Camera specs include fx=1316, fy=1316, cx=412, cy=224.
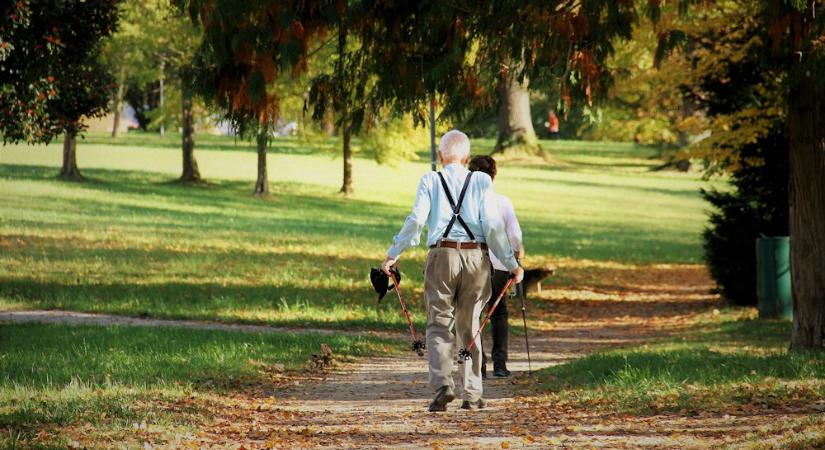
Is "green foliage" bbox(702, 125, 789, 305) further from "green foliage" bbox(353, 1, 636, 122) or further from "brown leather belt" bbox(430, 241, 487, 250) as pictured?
"brown leather belt" bbox(430, 241, 487, 250)

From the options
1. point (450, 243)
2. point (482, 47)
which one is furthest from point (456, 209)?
point (482, 47)

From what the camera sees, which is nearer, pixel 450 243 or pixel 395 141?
pixel 450 243

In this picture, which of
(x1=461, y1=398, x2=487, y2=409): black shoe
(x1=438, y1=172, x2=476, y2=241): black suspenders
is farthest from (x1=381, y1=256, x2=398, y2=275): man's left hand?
(x1=461, y1=398, x2=487, y2=409): black shoe

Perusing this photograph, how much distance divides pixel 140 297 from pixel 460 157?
10943 mm

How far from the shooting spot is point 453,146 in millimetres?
9742

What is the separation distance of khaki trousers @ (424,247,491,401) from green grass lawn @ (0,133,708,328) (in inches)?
318

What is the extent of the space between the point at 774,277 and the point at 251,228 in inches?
684

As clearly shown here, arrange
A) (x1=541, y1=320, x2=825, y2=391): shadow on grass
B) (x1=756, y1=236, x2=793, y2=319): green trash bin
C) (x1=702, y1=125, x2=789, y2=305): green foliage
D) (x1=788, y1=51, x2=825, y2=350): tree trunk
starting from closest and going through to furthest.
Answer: (x1=541, y1=320, x2=825, y2=391): shadow on grass < (x1=788, y1=51, x2=825, y2=350): tree trunk < (x1=756, y1=236, x2=793, y2=319): green trash bin < (x1=702, y1=125, x2=789, y2=305): green foliage

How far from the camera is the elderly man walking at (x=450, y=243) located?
31.6 feet

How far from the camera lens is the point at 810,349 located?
13.7 m

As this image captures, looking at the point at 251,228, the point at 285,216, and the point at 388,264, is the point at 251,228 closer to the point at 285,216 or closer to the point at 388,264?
the point at 285,216

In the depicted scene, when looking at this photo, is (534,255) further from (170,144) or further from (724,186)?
(170,144)

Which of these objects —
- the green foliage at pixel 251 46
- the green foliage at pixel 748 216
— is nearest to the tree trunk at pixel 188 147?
the green foliage at pixel 748 216

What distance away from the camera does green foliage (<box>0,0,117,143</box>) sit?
56.3 feet
